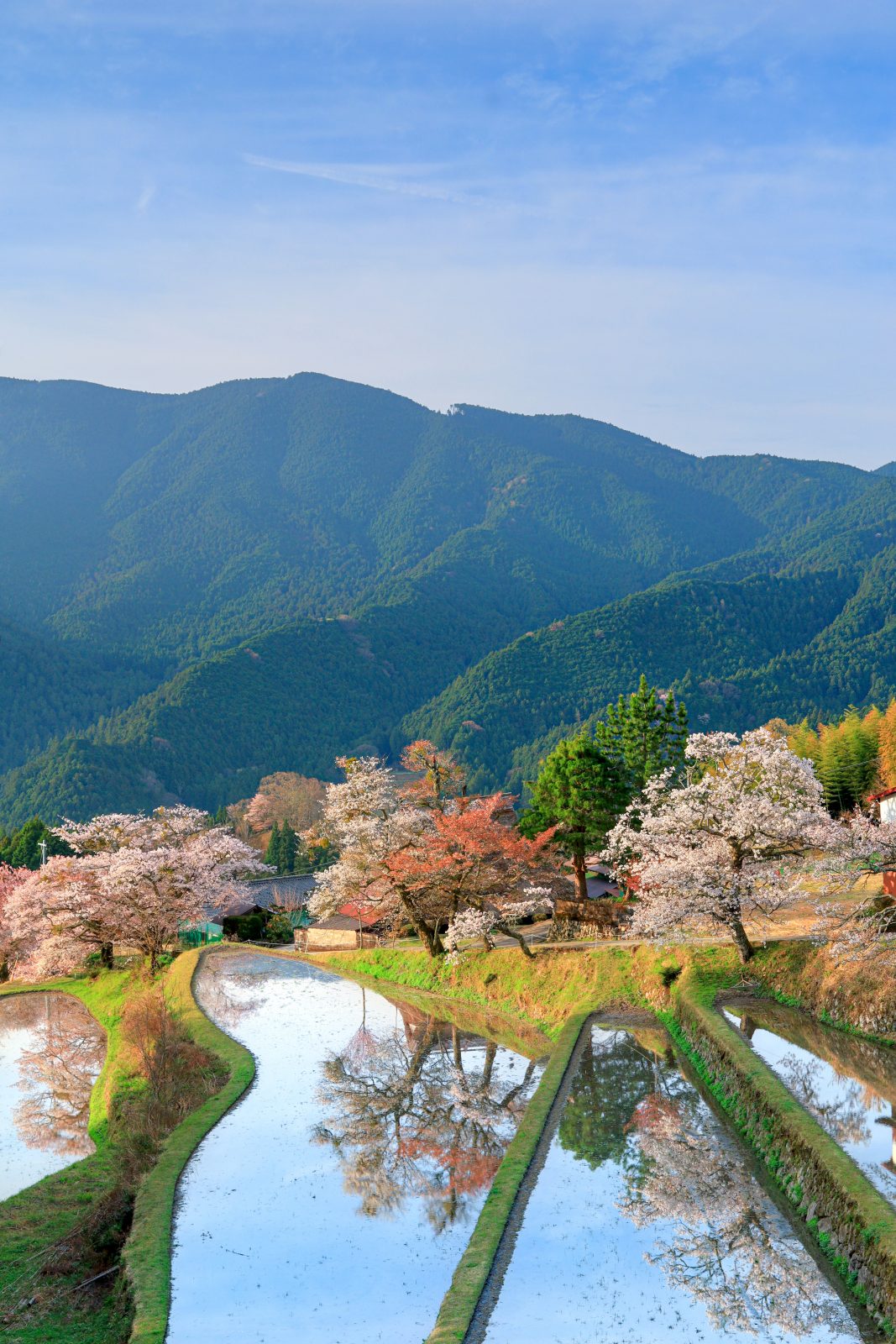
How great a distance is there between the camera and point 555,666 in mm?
156375

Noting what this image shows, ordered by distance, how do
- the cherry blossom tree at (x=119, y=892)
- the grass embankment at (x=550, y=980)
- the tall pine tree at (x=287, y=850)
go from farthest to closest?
the tall pine tree at (x=287, y=850), the cherry blossom tree at (x=119, y=892), the grass embankment at (x=550, y=980)

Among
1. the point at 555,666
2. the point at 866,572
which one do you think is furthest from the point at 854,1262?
the point at 866,572

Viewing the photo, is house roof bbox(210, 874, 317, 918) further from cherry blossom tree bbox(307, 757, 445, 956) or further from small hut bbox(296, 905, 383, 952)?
cherry blossom tree bbox(307, 757, 445, 956)

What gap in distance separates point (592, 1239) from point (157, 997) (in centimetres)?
2373

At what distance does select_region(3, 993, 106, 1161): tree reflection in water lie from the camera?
90.0 ft

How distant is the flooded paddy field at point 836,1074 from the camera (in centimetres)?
1803

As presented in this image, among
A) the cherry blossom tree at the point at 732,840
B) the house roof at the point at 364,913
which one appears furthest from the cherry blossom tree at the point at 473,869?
the cherry blossom tree at the point at 732,840

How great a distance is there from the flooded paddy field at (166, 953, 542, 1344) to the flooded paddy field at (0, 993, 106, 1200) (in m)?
4.51

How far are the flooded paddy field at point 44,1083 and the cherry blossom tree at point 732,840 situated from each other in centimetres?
1603

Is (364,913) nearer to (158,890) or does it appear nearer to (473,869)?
(473,869)

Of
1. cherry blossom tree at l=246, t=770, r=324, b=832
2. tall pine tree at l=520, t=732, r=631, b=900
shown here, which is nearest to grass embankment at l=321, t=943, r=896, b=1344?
tall pine tree at l=520, t=732, r=631, b=900

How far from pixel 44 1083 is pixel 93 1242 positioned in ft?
48.8

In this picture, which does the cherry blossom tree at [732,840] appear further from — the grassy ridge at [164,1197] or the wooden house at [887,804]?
the grassy ridge at [164,1197]

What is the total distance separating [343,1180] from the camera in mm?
20703
